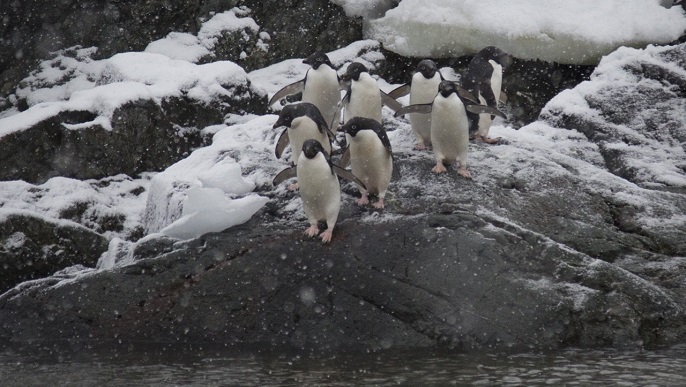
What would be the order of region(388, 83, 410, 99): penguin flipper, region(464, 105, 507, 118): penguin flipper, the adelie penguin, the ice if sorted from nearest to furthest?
the ice → region(464, 105, 507, 118): penguin flipper → the adelie penguin → region(388, 83, 410, 99): penguin flipper

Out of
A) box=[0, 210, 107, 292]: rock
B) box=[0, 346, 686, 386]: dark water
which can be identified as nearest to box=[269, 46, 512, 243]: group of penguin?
box=[0, 346, 686, 386]: dark water

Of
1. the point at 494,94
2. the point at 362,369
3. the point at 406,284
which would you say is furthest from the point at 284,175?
the point at 494,94

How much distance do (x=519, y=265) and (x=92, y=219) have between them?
18.2 feet

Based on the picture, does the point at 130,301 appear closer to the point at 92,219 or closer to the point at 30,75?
the point at 92,219

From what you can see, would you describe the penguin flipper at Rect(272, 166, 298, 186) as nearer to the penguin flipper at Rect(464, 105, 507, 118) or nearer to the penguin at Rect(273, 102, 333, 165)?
the penguin at Rect(273, 102, 333, 165)

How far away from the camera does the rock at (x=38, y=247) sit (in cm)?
880

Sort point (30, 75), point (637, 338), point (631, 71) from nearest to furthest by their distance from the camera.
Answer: point (637, 338) → point (631, 71) → point (30, 75)

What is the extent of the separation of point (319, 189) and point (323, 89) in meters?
1.87

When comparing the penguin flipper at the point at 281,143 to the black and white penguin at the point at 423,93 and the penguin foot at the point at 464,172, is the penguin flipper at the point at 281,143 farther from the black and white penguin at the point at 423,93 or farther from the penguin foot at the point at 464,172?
the penguin foot at the point at 464,172

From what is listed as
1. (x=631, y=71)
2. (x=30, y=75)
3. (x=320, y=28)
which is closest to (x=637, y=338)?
(x=631, y=71)

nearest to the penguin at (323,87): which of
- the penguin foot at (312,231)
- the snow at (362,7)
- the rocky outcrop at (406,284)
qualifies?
the rocky outcrop at (406,284)

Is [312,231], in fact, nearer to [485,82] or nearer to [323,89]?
[323,89]

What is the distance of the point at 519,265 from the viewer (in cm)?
604

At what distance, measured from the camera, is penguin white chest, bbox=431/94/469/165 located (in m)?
6.99
